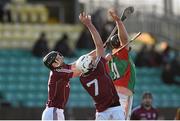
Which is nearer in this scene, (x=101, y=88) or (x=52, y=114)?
(x=101, y=88)

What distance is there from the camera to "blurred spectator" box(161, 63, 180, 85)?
86.3ft

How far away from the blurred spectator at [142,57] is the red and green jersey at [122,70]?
1206 centimetres

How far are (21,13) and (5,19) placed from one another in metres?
0.59

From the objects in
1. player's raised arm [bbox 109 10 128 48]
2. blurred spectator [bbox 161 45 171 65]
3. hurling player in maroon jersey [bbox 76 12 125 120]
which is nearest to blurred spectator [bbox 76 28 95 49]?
blurred spectator [bbox 161 45 171 65]

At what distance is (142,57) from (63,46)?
2706 mm

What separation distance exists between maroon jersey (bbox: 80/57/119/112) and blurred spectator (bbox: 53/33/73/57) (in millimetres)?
13227

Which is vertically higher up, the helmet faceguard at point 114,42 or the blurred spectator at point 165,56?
the helmet faceguard at point 114,42

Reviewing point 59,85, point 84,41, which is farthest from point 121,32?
point 84,41

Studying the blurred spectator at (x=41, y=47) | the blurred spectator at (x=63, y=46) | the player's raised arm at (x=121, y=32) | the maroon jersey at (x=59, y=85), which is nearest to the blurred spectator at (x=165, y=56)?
the blurred spectator at (x=63, y=46)

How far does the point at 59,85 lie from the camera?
45.1 ft

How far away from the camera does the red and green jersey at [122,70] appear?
47.2 feet

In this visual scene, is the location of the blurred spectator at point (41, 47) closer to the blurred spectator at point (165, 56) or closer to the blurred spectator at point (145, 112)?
the blurred spectator at point (165, 56)

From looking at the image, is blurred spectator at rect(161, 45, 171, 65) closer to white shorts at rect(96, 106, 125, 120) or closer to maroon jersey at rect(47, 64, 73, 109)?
maroon jersey at rect(47, 64, 73, 109)

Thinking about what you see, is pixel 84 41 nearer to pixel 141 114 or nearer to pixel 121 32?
pixel 141 114
